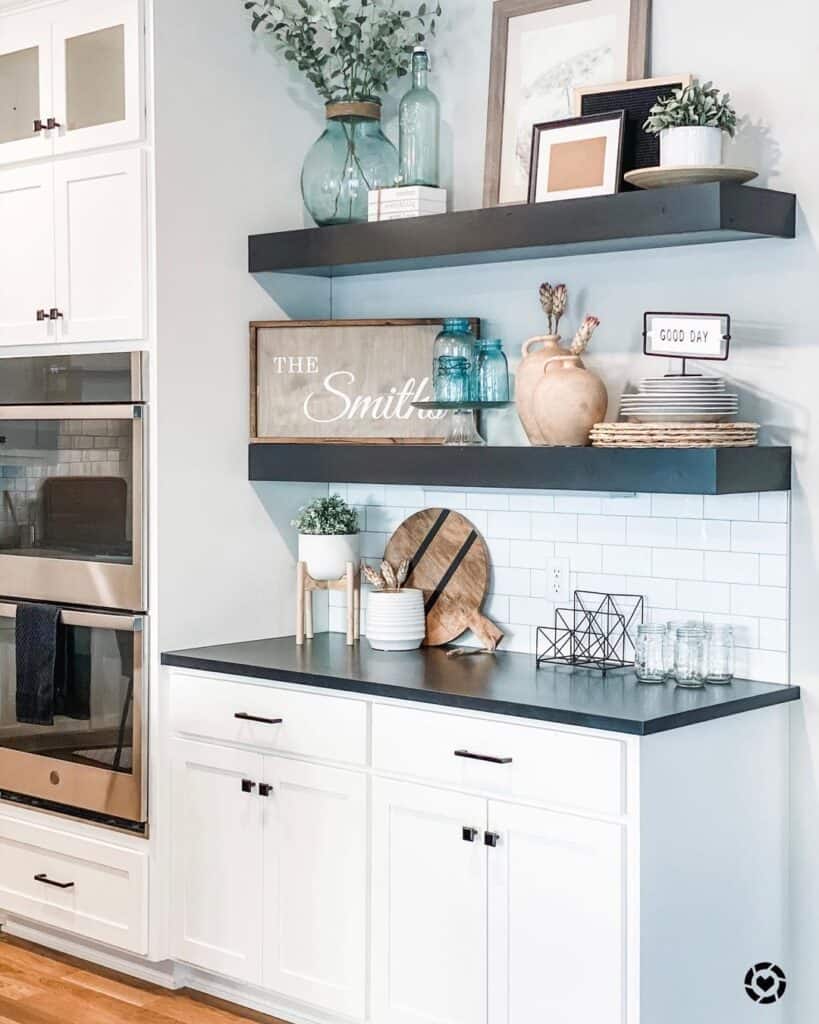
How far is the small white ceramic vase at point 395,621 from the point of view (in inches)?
149

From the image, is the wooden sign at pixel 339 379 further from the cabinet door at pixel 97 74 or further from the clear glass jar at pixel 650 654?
the clear glass jar at pixel 650 654

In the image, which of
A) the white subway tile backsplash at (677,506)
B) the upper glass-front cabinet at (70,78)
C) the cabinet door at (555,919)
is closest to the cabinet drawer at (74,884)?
the cabinet door at (555,919)

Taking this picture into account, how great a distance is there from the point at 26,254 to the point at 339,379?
91 centimetres

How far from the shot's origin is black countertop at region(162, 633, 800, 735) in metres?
2.95

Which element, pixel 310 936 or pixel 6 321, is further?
pixel 6 321

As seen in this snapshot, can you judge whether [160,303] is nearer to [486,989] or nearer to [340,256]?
[340,256]

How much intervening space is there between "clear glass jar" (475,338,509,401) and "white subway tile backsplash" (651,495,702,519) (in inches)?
19.4

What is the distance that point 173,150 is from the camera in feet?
12.1

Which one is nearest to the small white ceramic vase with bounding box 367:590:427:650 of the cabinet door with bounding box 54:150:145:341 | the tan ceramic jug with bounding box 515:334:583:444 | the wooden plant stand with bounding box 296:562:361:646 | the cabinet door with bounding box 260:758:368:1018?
the wooden plant stand with bounding box 296:562:361:646

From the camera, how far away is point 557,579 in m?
3.69

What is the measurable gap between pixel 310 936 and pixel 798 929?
1.13m

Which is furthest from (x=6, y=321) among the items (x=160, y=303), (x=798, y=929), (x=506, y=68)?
(x=798, y=929)

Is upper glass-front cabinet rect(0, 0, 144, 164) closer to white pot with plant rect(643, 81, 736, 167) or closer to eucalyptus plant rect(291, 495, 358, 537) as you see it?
eucalyptus plant rect(291, 495, 358, 537)

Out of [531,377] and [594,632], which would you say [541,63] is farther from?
[594,632]
